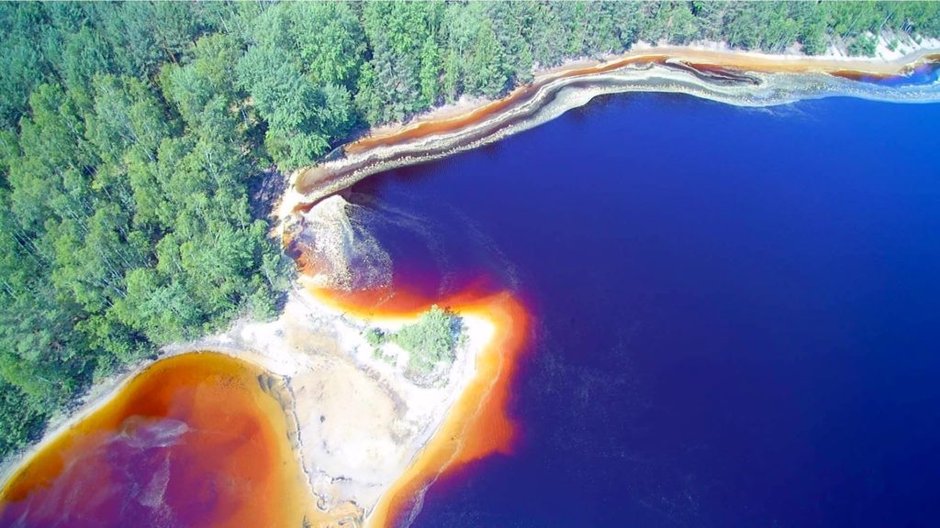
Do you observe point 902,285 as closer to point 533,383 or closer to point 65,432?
point 533,383

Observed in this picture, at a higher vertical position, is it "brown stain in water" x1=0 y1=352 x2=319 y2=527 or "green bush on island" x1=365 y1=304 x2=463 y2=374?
"green bush on island" x1=365 y1=304 x2=463 y2=374

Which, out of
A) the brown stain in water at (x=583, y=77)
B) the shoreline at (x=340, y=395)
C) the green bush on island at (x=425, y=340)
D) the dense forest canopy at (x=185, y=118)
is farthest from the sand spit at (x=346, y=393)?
the brown stain in water at (x=583, y=77)

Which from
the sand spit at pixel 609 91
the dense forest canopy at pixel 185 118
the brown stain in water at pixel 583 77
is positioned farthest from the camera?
the brown stain in water at pixel 583 77

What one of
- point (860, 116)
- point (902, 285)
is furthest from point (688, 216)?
point (860, 116)

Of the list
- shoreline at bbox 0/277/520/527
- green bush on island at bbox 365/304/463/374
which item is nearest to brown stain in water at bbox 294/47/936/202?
shoreline at bbox 0/277/520/527

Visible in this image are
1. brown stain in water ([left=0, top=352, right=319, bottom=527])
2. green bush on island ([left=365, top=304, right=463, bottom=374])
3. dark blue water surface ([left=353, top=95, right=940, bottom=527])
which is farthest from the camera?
green bush on island ([left=365, top=304, right=463, bottom=374])

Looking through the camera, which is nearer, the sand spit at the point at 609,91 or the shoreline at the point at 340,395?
the shoreline at the point at 340,395

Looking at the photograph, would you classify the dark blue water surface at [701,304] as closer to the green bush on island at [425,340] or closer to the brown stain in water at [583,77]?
the brown stain in water at [583,77]

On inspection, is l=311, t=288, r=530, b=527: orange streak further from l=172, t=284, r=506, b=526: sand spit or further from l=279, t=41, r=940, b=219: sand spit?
l=279, t=41, r=940, b=219: sand spit
